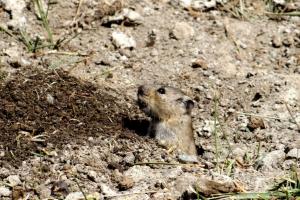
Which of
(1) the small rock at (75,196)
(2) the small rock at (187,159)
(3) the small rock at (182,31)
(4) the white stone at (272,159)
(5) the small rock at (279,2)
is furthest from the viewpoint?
(5) the small rock at (279,2)

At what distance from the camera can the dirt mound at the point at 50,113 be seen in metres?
5.27

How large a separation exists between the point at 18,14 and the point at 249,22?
2554 millimetres

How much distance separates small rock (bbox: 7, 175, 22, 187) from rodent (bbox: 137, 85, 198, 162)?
1.67m

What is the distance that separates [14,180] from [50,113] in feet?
3.37

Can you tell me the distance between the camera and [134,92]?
655 centimetres

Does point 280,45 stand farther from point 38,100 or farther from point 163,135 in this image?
point 38,100

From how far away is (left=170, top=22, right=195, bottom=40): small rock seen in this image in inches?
283

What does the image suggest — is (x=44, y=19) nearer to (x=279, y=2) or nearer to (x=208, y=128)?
(x=208, y=128)

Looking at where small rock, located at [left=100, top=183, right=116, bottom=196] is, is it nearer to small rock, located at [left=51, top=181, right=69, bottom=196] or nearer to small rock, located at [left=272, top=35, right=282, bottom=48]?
small rock, located at [left=51, top=181, right=69, bottom=196]

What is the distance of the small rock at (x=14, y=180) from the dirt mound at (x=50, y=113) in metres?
0.17

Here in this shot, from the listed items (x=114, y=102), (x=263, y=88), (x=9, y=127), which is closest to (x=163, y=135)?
(x=114, y=102)

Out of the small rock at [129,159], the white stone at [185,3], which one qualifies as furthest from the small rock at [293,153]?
the white stone at [185,3]

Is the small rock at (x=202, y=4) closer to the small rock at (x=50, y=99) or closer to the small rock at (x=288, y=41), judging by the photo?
the small rock at (x=288, y=41)

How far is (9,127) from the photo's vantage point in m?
5.35
